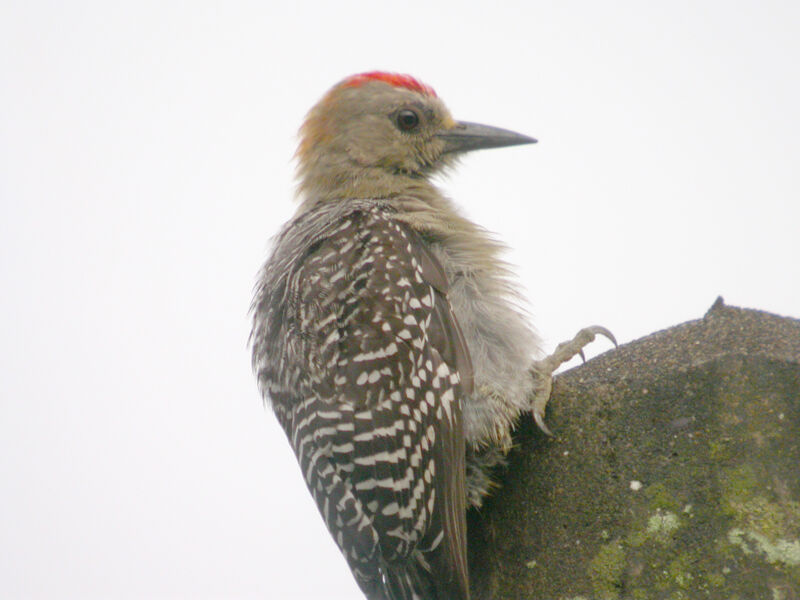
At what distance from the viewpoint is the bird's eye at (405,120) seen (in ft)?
15.7

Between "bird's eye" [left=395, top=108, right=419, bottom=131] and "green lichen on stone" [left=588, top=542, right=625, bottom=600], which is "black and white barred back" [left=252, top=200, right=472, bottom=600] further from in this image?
"bird's eye" [left=395, top=108, right=419, bottom=131]

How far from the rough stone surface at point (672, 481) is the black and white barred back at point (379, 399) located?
403 mm

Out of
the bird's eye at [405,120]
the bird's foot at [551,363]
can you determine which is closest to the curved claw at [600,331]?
the bird's foot at [551,363]

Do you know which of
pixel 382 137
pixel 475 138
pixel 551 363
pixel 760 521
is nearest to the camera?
pixel 760 521

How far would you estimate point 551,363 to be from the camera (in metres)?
3.67

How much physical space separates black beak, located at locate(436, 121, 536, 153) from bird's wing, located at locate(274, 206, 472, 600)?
4.50 feet

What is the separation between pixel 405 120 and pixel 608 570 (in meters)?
3.16

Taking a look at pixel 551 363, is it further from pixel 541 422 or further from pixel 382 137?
pixel 382 137

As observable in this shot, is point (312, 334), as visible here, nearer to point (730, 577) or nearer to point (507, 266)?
point (507, 266)

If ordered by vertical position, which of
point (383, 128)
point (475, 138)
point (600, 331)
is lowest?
point (600, 331)

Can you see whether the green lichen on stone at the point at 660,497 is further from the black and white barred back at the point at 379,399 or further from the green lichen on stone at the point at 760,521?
the black and white barred back at the point at 379,399

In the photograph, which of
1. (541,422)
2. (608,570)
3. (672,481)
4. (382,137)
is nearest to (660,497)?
(672,481)

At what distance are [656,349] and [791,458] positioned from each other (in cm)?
66

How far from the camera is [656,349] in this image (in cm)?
267
